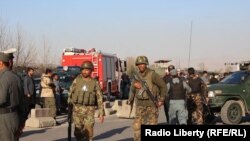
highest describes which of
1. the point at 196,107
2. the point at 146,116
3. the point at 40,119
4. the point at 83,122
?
the point at 146,116

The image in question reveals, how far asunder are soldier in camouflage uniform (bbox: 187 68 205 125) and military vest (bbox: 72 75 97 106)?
552cm

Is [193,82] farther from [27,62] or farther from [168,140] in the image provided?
[27,62]

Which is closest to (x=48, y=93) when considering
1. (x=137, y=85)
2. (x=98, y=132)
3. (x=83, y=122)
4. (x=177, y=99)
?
(x=98, y=132)

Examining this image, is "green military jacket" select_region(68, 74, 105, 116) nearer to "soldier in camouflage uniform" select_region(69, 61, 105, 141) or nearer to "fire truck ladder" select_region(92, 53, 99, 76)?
"soldier in camouflage uniform" select_region(69, 61, 105, 141)

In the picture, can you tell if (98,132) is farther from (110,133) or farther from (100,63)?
(100,63)

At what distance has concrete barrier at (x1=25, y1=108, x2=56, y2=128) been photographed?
1523 cm

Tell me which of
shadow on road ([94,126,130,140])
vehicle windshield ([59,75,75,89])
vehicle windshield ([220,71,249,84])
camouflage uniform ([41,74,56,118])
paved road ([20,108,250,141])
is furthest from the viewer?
vehicle windshield ([59,75,75,89])

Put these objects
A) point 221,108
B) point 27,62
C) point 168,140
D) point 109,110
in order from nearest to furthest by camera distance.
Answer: point 168,140 < point 221,108 < point 109,110 < point 27,62

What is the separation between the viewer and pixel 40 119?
15.3 meters

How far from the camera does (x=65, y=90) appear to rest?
68.5ft

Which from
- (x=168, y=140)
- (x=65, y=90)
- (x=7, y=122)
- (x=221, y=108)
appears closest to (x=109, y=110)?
(x=65, y=90)

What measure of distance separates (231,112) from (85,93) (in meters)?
8.09

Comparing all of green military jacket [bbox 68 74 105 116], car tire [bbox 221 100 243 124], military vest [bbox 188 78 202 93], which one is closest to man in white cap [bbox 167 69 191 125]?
military vest [bbox 188 78 202 93]

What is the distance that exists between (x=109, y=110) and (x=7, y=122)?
1359 cm
